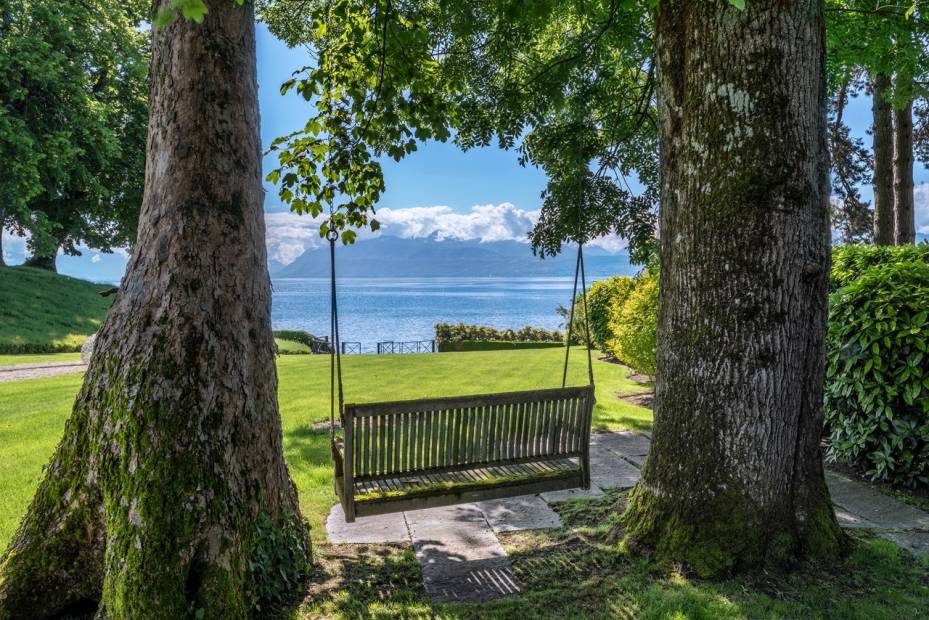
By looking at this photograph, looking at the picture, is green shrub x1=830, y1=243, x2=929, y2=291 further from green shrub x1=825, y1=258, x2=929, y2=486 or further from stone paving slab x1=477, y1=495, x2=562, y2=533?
stone paving slab x1=477, y1=495, x2=562, y2=533

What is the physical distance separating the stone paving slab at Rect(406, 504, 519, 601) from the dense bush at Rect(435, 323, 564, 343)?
22.1 meters

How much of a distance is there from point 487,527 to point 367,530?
35.3 inches

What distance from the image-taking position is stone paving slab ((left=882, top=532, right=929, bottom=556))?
3.59 meters

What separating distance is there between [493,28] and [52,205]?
28.7m

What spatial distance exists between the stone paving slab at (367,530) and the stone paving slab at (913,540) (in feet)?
10.9

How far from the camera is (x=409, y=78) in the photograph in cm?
497

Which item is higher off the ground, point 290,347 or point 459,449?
point 459,449

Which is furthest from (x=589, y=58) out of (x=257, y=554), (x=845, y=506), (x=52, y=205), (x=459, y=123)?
(x=52, y=205)

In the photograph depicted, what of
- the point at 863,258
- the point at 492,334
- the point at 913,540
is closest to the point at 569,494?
the point at 913,540

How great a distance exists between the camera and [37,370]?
515 inches

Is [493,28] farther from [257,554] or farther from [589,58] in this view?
[257,554]

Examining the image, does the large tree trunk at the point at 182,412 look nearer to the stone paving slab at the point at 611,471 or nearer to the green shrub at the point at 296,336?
the stone paving slab at the point at 611,471

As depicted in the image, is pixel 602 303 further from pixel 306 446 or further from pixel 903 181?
pixel 306 446

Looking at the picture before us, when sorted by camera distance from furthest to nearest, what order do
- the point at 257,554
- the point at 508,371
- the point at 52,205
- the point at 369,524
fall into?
the point at 52,205, the point at 508,371, the point at 369,524, the point at 257,554
